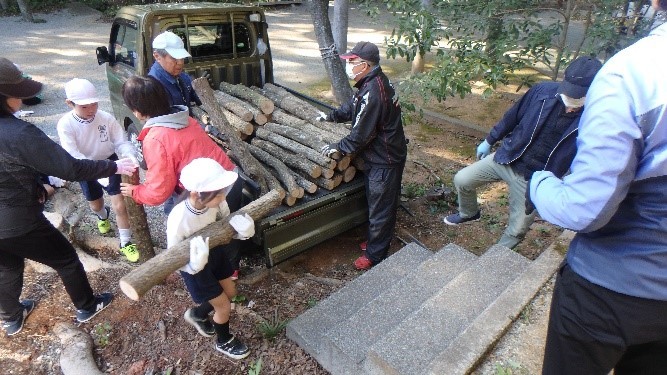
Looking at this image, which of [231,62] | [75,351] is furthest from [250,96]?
[75,351]

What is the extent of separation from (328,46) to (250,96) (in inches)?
100

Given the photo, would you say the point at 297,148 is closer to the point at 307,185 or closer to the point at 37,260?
the point at 307,185

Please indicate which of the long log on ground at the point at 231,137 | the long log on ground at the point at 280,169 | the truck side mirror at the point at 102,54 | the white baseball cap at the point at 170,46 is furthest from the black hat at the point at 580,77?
the truck side mirror at the point at 102,54

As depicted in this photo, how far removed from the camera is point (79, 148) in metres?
3.72

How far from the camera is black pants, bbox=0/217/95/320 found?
9.53 ft

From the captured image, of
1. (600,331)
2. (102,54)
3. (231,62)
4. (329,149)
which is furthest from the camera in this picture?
(231,62)

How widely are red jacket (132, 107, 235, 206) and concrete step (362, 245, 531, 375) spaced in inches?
74.0

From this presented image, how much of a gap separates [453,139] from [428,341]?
17.9 ft

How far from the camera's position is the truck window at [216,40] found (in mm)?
5422

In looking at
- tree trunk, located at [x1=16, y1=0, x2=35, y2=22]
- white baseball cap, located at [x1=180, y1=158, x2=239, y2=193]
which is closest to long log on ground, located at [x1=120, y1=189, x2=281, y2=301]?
white baseball cap, located at [x1=180, y1=158, x2=239, y2=193]

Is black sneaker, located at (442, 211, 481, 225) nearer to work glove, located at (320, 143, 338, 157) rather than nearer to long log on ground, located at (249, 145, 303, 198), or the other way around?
work glove, located at (320, 143, 338, 157)

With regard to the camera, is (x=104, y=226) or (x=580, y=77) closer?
(x=580, y=77)

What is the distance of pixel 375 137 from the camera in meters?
3.96

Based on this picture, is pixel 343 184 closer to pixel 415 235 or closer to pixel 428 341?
pixel 415 235
